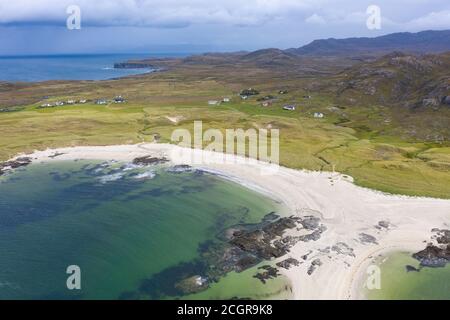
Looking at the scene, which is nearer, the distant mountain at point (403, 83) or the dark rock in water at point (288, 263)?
the dark rock in water at point (288, 263)

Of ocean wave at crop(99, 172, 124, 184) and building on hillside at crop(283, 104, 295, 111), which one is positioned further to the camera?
building on hillside at crop(283, 104, 295, 111)

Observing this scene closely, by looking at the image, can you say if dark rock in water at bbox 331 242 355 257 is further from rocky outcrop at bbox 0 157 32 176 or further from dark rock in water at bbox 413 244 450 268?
rocky outcrop at bbox 0 157 32 176

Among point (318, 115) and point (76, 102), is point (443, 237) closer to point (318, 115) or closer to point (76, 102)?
point (318, 115)

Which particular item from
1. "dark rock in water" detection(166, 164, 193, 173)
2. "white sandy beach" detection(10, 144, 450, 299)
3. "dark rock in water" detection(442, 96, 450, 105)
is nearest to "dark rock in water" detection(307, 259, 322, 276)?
"white sandy beach" detection(10, 144, 450, 299)

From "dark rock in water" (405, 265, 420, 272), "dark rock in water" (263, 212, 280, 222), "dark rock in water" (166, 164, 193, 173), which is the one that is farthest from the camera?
"dark rock in water" (166, 164, 193, 173)

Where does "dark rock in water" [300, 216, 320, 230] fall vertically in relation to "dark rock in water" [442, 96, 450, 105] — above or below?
below

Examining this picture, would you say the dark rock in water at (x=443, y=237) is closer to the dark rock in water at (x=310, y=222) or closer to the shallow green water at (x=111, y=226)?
the dark rock in water at (x=310, y=222)

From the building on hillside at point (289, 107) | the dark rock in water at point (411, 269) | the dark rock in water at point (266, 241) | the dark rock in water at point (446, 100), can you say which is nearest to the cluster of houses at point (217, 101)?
the building on hillside at point (289, 107)

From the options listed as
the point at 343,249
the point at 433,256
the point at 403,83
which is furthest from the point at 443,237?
the point at 403,83
